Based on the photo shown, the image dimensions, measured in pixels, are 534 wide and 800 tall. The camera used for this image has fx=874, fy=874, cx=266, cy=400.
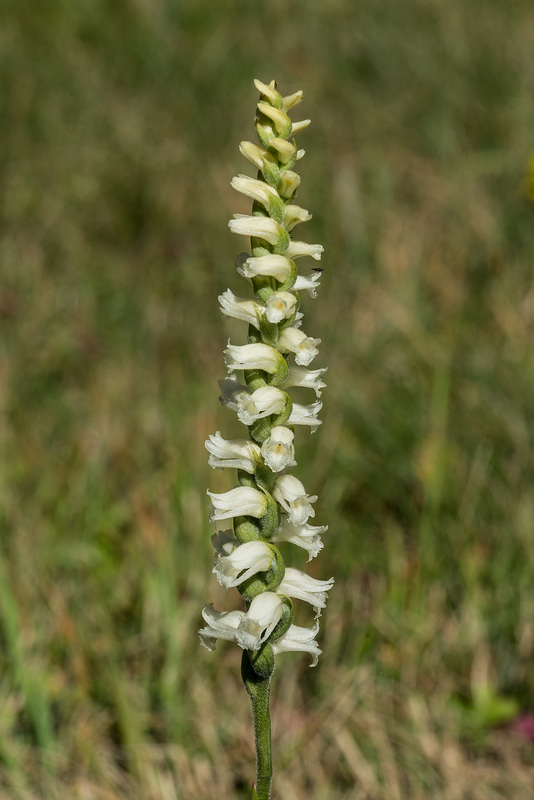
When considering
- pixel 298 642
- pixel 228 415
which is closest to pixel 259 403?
pixel 298 642

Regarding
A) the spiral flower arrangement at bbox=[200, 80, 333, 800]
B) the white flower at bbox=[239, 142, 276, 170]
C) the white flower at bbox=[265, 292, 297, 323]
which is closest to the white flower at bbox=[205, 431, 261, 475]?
the spiral flower arrangement at bbox=[200, 80, 333, 800]

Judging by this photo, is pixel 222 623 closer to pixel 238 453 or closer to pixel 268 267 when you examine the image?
pixel 238 453

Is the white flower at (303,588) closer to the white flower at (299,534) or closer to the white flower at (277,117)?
the white flower at (299,534)

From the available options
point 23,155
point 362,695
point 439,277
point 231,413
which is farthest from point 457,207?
point 362,695

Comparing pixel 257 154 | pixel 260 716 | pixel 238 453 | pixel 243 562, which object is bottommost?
pixel 260 716

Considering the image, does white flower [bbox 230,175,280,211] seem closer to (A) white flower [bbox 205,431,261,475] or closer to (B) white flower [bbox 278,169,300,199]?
(B) white flower [bbox 278,169,300,199]
